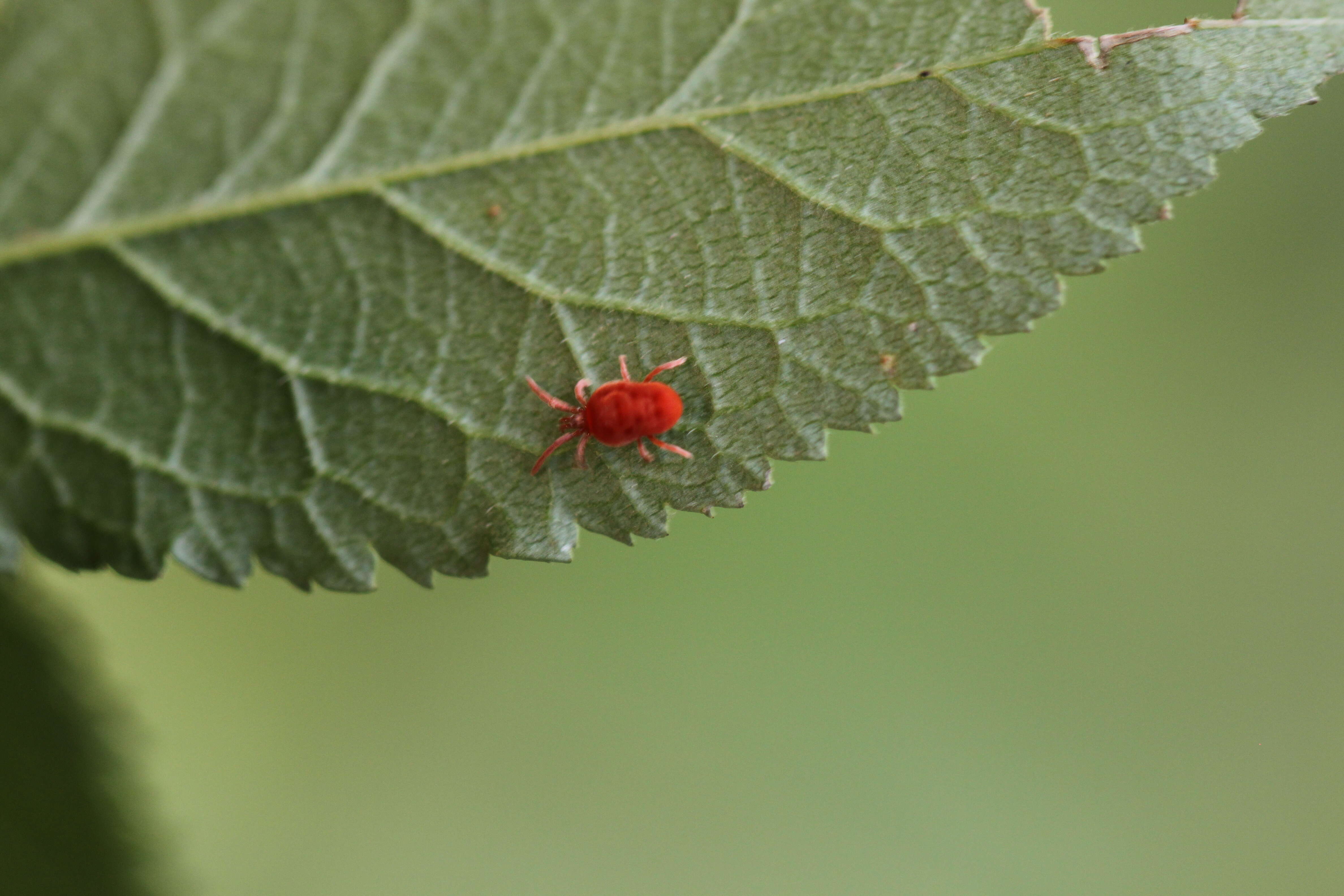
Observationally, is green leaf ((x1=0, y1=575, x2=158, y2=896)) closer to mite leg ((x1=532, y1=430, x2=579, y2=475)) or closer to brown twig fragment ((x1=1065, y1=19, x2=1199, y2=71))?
mite leg ((x1=532, y1=430, x2=579, y2=475))

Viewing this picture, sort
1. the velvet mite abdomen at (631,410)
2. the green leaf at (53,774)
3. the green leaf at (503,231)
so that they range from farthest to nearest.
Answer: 1. the green leaf at (53,774)
2. the velvet mite abdomen at (631,410)
3. the green leaf at (503,231)

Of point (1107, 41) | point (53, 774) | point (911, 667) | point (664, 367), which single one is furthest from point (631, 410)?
point (911, 667)

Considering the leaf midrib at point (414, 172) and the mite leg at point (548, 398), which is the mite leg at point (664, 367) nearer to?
the mite leg at point (548, 398)

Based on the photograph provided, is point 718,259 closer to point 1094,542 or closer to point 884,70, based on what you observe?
point 884,70

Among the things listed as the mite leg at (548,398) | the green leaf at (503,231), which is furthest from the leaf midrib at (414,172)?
the mite leg at (548,398)

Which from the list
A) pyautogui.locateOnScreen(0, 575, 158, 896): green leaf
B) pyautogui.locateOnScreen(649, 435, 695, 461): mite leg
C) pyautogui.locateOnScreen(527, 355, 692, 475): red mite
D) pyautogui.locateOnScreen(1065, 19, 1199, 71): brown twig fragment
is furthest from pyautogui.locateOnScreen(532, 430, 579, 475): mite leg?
pyautogui.locateOnScreen(0, 575, 158, 896): green leaf

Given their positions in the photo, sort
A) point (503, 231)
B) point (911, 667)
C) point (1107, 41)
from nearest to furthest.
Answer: point (1107, 41)
point (503, 231)
point (911, 667)

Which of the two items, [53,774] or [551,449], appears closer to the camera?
[551,449]

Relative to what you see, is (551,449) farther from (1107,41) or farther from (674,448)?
(1107,41)
